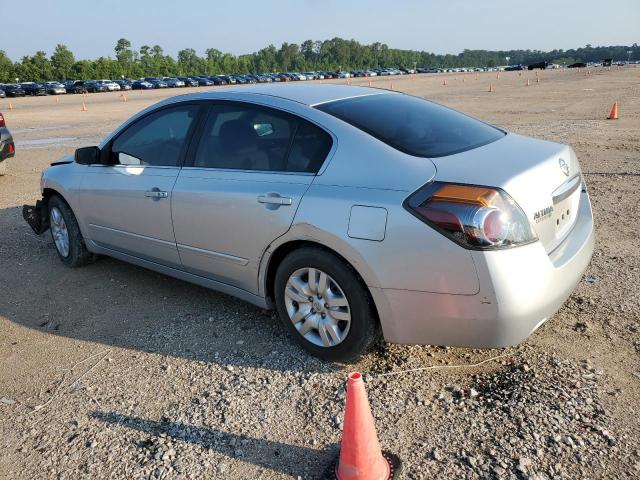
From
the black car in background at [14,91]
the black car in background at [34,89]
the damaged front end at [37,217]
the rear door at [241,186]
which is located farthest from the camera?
the black car in background at [34,89]

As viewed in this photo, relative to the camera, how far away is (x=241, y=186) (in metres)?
3.54

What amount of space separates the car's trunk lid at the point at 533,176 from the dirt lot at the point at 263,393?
2.74 feet

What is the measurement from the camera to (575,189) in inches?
132

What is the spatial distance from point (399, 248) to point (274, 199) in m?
0.91

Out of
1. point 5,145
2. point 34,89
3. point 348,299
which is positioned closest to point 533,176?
point 348,299

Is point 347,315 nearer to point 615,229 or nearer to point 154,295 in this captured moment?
point 154,295

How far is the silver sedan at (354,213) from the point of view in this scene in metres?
2.71

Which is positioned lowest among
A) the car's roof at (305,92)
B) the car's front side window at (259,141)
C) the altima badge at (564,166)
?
the altima badge at (564,166)

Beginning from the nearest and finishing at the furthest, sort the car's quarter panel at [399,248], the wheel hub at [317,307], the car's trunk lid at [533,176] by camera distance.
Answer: the car's quarter panel at [399,248], the car's trunk lid at [533,176], the wheel hub at [317,307]

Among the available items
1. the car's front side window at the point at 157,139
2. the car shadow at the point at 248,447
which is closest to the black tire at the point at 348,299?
the car shadow at the point at 248,447

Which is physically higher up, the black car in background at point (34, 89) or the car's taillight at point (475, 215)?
the car's taillight at point (475, 215)

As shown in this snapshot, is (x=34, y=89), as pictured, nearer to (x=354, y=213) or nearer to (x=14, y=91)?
(x=14, y=91)

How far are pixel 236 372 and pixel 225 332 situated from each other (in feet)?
1.88

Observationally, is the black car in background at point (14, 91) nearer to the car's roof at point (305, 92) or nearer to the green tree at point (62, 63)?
the green tree at point (62, 63)
